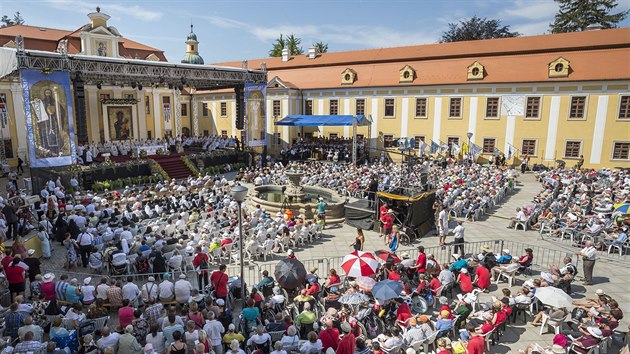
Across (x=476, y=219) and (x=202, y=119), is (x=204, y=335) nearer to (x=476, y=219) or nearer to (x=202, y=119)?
(x=476, y=219)

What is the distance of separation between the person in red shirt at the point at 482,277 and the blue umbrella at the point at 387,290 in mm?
2971

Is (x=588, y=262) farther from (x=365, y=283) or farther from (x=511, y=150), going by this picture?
(x=511, y=150)

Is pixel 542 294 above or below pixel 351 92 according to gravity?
below

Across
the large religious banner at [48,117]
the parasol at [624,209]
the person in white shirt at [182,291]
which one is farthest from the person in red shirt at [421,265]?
the large religious banner at [48,117]

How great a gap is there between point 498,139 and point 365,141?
424 inches

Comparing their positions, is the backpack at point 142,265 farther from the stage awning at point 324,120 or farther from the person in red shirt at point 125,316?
the stage awning at point 324,120

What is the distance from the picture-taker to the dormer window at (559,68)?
27.5 meters

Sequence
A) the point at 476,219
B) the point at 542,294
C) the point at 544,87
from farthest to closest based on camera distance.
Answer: the point at 544,87 < the point at 476,219 < the point at 542,294

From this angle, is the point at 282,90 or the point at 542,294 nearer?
the point at 542,294

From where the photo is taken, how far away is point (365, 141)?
117 ft

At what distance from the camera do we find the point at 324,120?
33.4 metres

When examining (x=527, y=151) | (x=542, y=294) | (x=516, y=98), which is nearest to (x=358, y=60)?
(x=516, y=98)

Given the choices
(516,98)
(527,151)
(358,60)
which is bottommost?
(527,151)

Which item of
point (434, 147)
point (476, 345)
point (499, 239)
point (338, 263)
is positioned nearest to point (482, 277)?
point (476, 345)
